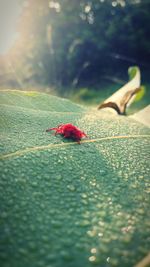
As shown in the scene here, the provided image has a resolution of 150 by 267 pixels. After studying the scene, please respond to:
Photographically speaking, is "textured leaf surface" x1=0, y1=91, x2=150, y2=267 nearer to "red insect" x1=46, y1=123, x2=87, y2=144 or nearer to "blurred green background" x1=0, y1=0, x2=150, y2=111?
"red insect" x1=46, y1=123, x2=87, y2=144

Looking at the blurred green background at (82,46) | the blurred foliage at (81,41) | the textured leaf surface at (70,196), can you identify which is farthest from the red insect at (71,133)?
the blurred foliage at (81,41)

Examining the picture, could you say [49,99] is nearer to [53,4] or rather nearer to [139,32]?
[139,32]

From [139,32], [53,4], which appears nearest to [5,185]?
[139,32]

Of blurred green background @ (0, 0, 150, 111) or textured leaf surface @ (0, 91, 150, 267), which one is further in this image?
blurred green background @ (0, 0, 150, 111)

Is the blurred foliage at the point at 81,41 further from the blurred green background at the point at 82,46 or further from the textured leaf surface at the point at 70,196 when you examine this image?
the textured leaf surface at the point at 70,196

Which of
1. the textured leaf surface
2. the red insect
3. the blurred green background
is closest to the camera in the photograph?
the textured leaf surface

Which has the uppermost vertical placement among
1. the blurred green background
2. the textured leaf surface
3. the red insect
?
the blurred green background

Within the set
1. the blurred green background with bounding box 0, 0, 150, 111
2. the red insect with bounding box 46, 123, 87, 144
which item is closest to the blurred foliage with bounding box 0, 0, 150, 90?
the blurred green background with bounding box 0, 0, 150, 111
